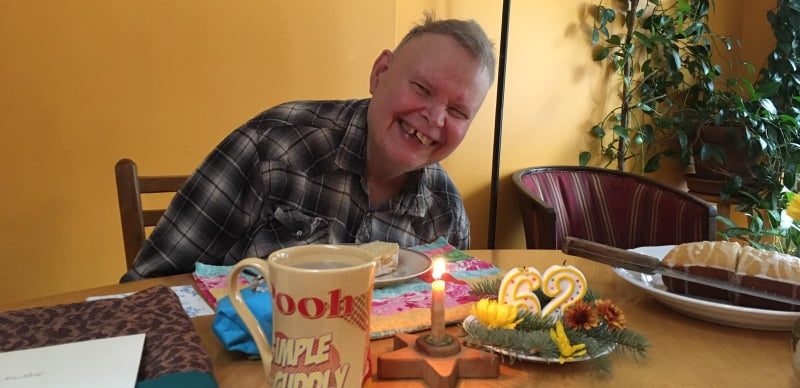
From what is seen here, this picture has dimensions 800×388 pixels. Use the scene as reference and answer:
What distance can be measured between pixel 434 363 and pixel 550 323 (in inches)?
6.6

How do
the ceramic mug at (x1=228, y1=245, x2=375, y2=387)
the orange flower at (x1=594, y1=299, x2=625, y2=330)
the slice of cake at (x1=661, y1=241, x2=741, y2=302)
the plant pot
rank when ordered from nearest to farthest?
1. the ceramic mug at (x1=228, y1=245, x2=375, y2=387)
2. the orange flower at (x1=594, y1=299, x2=625, y2=330)
3. the slice of cake at (x1=661, y1=241, x2=741, y2=302)
4. the plant pot

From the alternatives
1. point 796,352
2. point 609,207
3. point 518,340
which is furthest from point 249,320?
point 609,207

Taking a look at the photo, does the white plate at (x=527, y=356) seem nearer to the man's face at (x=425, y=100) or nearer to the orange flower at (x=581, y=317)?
the orange flower at (x=581, y=317)

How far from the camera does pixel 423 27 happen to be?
1.29 meters

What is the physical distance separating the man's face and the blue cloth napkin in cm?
60

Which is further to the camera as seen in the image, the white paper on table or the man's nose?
the man's nose

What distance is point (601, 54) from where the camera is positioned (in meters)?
2.70

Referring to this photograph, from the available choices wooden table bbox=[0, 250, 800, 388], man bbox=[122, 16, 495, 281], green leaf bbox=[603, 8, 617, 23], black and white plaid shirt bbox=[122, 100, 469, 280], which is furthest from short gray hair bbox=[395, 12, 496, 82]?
green leaf bbox=[603, 8, 617, 23]

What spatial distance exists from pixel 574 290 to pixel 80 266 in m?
1.48

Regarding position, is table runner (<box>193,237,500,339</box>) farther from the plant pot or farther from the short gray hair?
the plant pot

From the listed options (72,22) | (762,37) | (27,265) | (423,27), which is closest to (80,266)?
(27,265)

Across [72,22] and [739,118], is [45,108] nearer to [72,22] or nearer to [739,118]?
[72,22]

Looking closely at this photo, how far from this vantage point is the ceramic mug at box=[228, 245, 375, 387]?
1.69ft

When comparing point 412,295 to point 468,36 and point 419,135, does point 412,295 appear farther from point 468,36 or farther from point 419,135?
point 468,36
